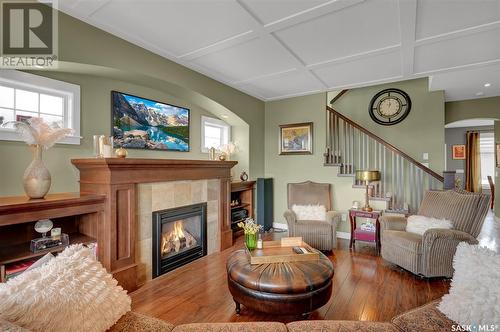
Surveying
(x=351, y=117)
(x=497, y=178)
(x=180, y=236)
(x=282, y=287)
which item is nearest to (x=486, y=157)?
(x=497, y=178)

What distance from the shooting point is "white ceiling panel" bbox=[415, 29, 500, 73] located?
8.78 feet

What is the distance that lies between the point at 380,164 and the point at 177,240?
3.66m

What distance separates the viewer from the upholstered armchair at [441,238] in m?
2.64

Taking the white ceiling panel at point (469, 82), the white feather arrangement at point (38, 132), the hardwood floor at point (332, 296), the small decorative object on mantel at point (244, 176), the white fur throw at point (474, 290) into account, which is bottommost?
the hardwood floor at point (332, 296)

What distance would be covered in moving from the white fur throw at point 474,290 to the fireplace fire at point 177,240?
272cm

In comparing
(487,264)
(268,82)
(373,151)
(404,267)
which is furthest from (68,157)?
(373,151)

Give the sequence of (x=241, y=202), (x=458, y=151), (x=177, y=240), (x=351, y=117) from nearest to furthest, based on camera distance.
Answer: (x=177, y=240) → (x=241, y=202) → (x=351, y=117) → (x=458, y=151)

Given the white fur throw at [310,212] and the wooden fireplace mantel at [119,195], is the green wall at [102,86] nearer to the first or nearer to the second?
the wooden fireplace mantel at [119,195]

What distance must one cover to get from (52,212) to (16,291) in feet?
4.81

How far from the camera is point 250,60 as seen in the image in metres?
3.28

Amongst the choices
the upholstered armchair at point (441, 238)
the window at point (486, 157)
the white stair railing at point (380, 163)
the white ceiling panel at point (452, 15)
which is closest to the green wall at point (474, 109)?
the white stair railing at point (380, 163)

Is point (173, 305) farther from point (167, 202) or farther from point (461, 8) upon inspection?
point (461, 8)

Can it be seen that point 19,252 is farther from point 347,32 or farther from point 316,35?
point 347,32

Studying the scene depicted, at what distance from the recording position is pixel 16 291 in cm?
88
